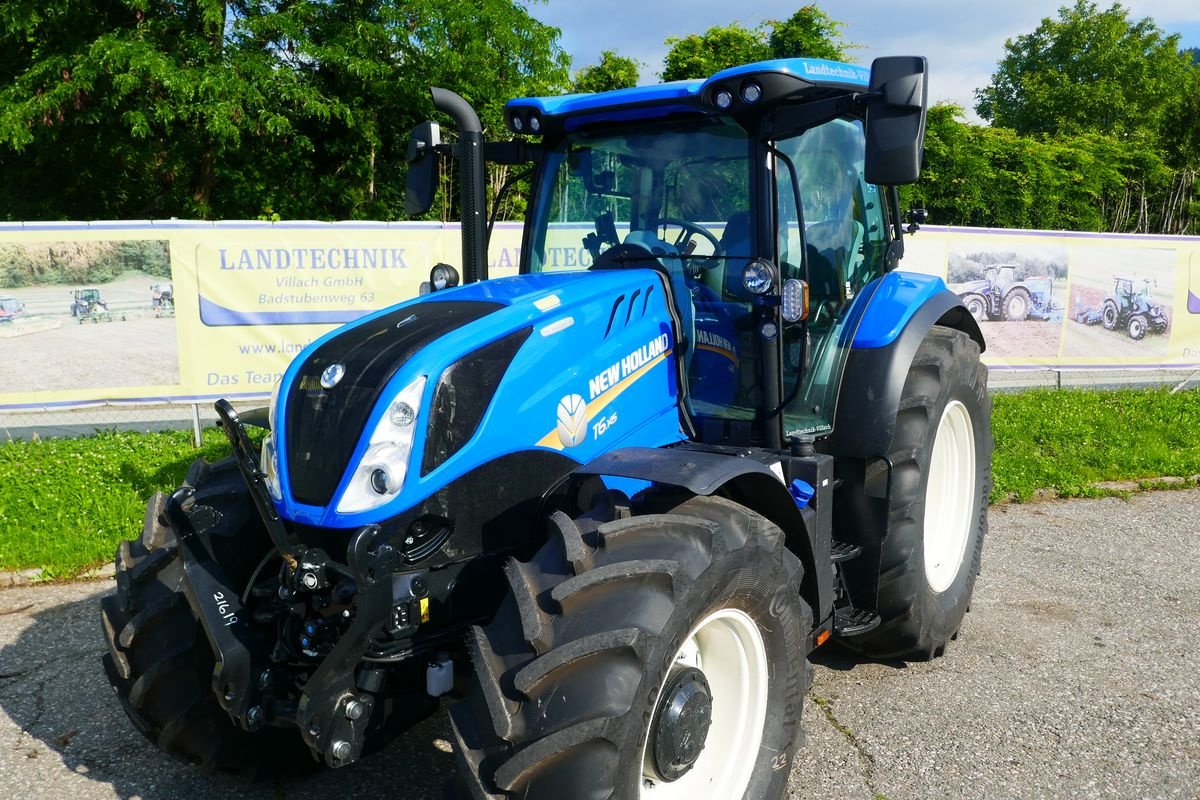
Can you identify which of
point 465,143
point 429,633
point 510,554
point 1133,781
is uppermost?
point 465,143

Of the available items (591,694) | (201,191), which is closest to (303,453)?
(591,694)

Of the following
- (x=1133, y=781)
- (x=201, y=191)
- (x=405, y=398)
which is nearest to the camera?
(x=405, y=398)

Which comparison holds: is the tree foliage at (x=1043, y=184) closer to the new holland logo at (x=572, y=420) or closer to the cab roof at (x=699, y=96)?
the cab roof at (x=699, y=96)

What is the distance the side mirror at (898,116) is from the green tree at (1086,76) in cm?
3278

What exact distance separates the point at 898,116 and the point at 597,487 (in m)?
1.48

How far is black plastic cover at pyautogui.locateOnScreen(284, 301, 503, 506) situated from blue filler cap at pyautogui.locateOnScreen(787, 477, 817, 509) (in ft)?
4.16

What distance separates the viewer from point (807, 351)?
3.67 m

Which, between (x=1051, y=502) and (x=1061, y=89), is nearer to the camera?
(x=1051, y=502)

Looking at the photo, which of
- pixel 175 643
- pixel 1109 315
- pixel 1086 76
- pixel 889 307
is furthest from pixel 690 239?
pixel 1086 76

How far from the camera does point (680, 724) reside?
2.59m

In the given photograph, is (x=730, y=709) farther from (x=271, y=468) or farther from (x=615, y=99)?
(x=615, y=99)

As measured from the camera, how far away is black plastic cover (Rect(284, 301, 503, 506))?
2.62 meters

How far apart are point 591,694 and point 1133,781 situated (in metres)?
2.27

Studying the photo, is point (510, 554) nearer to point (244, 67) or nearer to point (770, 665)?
point (770, 665)
